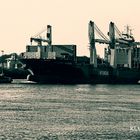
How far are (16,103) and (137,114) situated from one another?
2320cm

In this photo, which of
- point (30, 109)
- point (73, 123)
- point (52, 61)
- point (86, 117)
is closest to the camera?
point (73, 123)

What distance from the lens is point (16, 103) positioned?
100812 mm

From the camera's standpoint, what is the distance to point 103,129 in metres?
67.1

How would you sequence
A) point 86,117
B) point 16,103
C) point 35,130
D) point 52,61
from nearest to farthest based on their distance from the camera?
point 35,130
point 86,117
point 16,103
point 52,61

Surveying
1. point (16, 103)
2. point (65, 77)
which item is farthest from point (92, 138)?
point (65, 77)

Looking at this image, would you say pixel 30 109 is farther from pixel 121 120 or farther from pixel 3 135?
pixel 3 135

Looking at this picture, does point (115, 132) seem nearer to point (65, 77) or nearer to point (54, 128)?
point (54, 128)

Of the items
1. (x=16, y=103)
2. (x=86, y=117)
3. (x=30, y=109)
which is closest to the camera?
(x=86, y=117)

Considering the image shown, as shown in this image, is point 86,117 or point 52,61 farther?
point 52,61

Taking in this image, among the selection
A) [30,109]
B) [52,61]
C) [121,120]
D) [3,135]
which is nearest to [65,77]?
[52,61]

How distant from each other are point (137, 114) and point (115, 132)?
1750 cm

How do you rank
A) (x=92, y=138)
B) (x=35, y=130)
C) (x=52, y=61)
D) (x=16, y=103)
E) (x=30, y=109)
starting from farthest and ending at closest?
(x=52, y=61)
(x=16, y=103)
(x=30, y=109)
(x=35, y=130)
(x=92, y=138)

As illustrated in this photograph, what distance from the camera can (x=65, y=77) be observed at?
19262cm

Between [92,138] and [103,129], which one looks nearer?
[92,138]
